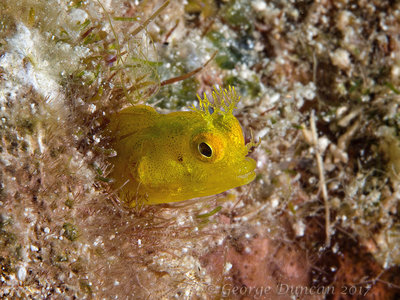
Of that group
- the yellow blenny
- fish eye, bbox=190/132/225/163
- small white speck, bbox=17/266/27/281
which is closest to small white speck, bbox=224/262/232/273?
the yellow blenny

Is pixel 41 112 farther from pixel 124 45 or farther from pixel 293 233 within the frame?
pixel 293 233

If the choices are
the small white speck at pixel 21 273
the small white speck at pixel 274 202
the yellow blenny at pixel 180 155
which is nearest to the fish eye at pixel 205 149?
the yellow blenny at pixel 180 155

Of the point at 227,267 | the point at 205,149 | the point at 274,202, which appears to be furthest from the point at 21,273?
the point at 274,202

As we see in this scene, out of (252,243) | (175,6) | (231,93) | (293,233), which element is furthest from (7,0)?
(293,233)

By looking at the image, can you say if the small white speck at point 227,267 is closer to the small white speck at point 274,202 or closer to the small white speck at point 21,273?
the small white speck at point 274,202

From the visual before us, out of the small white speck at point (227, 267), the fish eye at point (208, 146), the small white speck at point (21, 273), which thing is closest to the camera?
the small white speck at point (21, 273)

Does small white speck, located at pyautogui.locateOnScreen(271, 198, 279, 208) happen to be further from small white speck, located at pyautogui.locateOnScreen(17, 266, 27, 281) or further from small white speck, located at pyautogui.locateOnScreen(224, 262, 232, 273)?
small white speck, located at pyautogui.locateOnScreen(17, 266, 27, 281)

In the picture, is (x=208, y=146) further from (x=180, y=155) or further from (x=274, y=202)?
(x=274, y=202)

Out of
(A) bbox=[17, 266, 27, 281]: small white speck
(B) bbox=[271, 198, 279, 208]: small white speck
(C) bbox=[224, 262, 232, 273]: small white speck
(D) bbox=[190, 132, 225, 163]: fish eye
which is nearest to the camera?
(A) bbox=[17, 266, 27, 281]: small white speck
